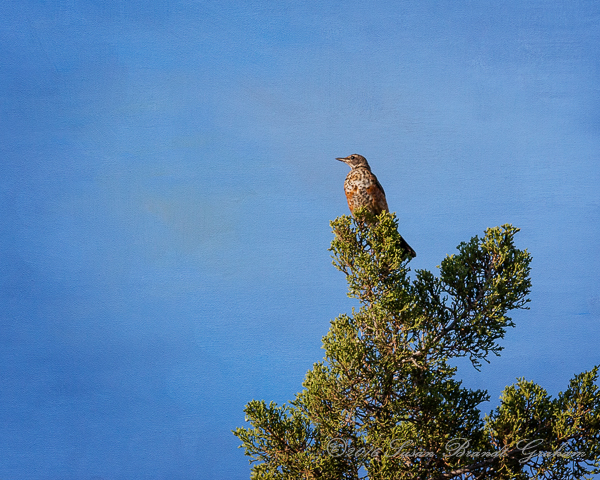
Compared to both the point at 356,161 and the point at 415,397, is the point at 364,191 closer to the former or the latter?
the point at 356,161

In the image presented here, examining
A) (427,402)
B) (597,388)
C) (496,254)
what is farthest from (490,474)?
(496,254)

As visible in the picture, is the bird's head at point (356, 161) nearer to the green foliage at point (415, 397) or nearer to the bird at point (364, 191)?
the bird at point (364, 191)

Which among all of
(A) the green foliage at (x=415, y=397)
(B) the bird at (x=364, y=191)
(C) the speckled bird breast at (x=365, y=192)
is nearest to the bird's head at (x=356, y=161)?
(B) the bird at (x=364, y=191)

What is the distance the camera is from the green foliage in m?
5.36

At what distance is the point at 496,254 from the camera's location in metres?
5.80

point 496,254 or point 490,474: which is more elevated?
point 496,254

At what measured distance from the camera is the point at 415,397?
5523 mm

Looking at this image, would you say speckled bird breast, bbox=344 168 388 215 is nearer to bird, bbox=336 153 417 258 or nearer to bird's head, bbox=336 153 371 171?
bird, bbox=336 153 417 258

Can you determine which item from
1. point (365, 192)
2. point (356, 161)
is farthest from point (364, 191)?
point (356, 161)

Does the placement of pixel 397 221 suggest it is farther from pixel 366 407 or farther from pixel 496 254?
pixel 366 407

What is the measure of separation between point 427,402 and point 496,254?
154cm

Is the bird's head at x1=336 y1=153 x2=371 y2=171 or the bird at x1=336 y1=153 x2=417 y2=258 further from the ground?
the bird's head at x1=336 y1=153 x2=371 y2=171

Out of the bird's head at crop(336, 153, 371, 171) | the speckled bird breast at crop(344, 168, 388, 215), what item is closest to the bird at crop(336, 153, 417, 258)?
the speckled bird breast at crop(344, 168, 388, 215)

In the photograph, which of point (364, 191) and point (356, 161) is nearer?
point (364, 191)
